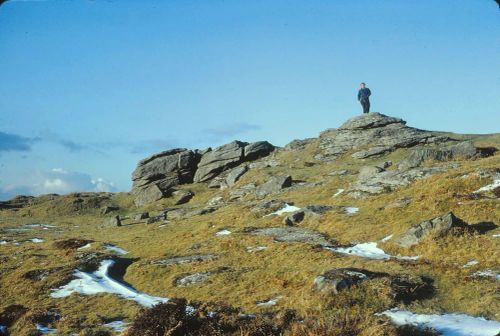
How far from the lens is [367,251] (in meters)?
23.6

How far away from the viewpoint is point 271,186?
161 ft

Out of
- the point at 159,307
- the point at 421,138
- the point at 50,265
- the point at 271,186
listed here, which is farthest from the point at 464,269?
the point at 421,138

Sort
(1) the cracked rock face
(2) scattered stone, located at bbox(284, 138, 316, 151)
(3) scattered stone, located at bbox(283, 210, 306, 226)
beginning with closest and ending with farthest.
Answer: (3) scattered stone, located at bbox(283, 210, 306, 226)
(1) the cracked rock face
(2) scattered stone, located at bbox(284, 138, 316, 151)

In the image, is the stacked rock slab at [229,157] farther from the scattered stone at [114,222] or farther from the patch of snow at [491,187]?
the patch of snow at [491,187]

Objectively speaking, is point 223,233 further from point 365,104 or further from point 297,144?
point 297,144

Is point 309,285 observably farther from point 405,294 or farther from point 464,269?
point 464,269

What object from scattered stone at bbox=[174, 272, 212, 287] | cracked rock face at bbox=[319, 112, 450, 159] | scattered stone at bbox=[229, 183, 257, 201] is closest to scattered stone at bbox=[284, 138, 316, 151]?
cracked rock face at bbox=[319, 112, 450, 159]

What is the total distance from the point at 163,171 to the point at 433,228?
56556 mm

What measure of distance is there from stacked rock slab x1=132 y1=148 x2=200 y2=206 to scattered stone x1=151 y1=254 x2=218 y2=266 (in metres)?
41.8

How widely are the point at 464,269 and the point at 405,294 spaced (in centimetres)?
408

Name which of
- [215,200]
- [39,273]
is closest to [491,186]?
[39,273]

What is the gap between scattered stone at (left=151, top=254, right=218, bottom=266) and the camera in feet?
87.8

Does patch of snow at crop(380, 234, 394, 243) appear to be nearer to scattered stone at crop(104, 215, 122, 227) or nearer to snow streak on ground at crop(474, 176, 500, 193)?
snow streak on ground at crop(474, 176, 500, 193)

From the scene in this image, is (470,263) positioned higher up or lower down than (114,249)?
higher up
